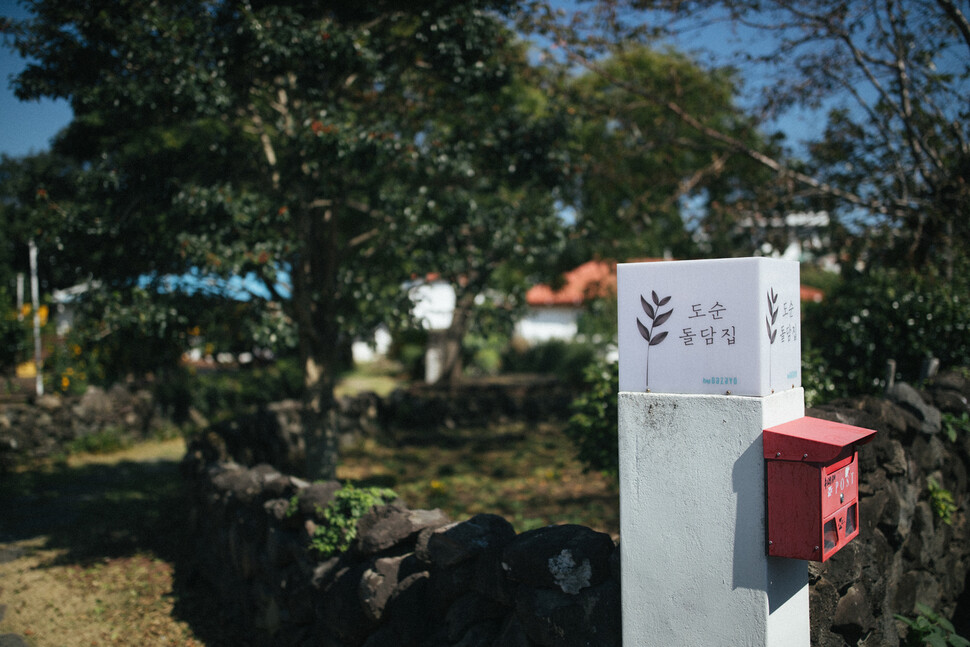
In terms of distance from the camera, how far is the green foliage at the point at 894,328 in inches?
243

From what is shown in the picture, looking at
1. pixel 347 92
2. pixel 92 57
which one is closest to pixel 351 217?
pixel 347 92

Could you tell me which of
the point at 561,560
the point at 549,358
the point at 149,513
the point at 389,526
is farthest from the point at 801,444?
the point at 549,358

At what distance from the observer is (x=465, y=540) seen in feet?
11.7

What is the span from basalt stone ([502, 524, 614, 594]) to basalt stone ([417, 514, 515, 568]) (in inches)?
10.9

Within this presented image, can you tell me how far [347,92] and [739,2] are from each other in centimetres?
473

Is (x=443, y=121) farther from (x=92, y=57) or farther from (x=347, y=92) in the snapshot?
(x=92, y=57)

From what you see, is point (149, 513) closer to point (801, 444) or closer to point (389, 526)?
point (389, 526)

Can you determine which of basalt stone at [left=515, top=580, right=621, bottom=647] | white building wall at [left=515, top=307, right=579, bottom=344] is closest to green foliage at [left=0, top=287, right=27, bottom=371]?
basalt stone at [left=515, top=580, right=621, bottom=647]

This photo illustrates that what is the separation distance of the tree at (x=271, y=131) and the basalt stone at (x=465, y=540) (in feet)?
11.1

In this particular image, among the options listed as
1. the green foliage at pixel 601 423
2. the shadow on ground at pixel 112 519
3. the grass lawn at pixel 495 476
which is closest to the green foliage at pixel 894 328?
the green foliage at pixel 601 423

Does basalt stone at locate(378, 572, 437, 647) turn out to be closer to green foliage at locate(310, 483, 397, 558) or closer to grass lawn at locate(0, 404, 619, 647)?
green foliage at locate(310, 483, 397, 558)

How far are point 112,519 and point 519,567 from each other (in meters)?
6.54

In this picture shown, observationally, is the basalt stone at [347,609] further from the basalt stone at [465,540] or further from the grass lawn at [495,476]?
the grass lawn at [495,476]

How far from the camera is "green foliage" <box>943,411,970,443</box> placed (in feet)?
16.5
